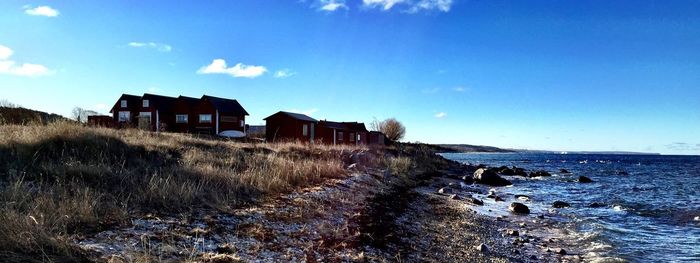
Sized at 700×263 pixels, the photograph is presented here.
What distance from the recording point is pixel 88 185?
820 centimetres

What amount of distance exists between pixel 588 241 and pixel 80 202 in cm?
1166

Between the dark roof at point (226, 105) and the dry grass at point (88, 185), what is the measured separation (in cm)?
4309

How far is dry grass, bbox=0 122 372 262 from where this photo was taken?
508 centimetres

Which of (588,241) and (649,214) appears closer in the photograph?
(588,241)

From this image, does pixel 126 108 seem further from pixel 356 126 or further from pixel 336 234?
pixel 336 234

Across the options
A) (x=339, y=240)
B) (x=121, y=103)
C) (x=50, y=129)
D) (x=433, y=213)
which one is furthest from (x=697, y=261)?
(x=121, y=103)

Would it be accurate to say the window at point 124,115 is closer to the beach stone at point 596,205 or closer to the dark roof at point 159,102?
the dark roof at point 159,102

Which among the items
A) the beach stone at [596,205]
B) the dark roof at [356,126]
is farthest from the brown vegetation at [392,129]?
the beach stone at [596,205]

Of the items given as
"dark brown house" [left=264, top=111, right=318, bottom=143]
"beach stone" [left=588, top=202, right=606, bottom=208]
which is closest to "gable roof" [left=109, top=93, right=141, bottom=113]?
"dark brown house" [left=264, top=111, right=318, bottom=143]

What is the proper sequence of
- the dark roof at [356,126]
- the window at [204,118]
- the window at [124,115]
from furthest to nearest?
the dark roof at [356,126], the window at [124,115], the window at [204,118]

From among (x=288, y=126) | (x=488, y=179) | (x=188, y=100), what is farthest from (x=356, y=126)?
(x=488, y=179)

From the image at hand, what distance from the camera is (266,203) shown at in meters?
9.27

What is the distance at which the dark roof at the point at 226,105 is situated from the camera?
58125 mm

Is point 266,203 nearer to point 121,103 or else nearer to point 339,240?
point 339,240
